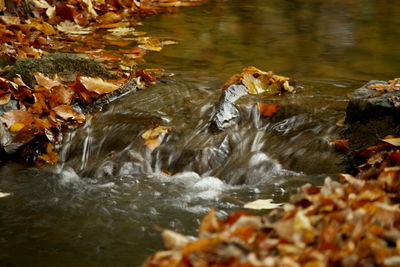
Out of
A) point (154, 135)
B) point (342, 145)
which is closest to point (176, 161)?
point (154, 135)

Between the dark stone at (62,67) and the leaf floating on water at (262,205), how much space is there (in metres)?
2.06

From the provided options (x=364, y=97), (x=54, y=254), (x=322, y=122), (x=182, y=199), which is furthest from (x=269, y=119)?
(x=54, y=254)

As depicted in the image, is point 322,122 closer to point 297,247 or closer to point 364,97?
point 364,97

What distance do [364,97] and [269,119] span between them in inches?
27.4

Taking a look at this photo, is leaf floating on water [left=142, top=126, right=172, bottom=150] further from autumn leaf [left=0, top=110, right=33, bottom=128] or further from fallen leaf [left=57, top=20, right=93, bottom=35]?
fallen leaf [left=57, top=20, right=93, bottom=35]

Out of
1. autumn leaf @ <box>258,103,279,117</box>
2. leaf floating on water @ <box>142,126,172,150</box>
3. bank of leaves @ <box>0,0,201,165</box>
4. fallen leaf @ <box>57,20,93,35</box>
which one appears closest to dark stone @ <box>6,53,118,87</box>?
bank of leaves @ <box>0,0,201,165</box>

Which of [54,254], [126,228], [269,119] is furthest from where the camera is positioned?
[269,119]

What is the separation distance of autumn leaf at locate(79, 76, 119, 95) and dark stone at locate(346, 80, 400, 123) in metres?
1.87

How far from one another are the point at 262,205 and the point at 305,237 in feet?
4.25

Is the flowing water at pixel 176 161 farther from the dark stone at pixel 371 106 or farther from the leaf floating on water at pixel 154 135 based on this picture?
the dark stone at pixel 371 106

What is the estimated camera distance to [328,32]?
6832mm

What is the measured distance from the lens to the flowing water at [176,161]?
2.84 meters

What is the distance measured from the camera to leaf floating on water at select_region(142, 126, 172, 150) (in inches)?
153

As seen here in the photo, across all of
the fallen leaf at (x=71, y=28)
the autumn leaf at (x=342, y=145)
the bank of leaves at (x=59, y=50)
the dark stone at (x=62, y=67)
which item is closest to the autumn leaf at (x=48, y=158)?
the bank of leaves at (x=59, y=50)
